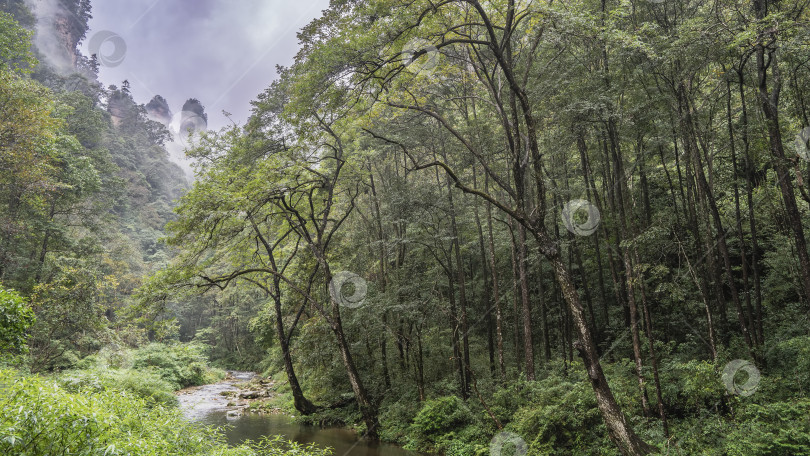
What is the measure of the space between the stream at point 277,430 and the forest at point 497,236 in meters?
0.61

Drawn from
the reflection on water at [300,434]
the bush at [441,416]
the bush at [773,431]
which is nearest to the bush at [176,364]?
the reflection on water at [300,434]

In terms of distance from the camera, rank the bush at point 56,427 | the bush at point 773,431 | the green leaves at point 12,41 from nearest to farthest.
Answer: the bush at point 56,427 → the bush at point 773,431 → the green leaves at point 12,41

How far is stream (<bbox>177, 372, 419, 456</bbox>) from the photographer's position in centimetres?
1061

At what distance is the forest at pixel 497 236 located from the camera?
6.32 metres

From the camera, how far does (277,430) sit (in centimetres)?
1259

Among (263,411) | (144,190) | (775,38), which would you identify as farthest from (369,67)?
(144,190)

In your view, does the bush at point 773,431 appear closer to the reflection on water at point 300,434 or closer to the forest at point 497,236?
the forest at point 497,236

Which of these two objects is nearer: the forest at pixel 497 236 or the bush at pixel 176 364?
the forest at pixel 497 236

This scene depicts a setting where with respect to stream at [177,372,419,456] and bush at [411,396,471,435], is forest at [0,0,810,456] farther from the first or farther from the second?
stream at [177,372,419,456]

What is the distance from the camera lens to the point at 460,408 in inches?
409

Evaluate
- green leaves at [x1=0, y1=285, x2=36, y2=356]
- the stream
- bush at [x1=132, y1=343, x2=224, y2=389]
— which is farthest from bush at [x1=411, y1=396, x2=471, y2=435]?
bush at [x1=132, y1=343, x2=224, y2=389]

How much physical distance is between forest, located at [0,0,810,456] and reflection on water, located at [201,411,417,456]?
60cm

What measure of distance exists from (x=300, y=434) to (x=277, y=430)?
91cm

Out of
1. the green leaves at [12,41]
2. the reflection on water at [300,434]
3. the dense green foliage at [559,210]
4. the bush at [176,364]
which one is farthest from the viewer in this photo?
the bush at [176,364]
